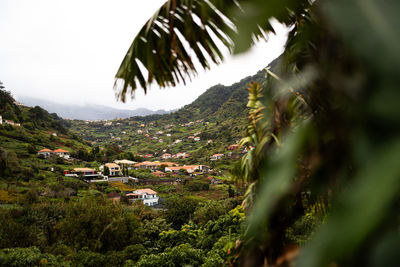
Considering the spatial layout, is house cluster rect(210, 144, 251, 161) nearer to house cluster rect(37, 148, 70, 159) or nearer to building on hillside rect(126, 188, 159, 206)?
building on hillside rect(126, 188, 159, 206)

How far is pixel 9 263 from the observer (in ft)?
32.1

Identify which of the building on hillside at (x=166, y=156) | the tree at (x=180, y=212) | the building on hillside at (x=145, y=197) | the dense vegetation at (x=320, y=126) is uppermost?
the dense vegetation at (x=320, y=126)

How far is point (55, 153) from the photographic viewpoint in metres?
38.8

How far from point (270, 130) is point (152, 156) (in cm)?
6717

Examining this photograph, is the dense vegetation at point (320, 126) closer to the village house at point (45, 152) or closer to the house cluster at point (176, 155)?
the village house at point (45, 152)

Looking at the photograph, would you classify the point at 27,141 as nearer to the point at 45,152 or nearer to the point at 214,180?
the point at 45,152

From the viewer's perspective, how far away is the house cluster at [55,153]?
1462 inches

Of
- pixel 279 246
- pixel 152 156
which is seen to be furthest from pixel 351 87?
pixel 152 156

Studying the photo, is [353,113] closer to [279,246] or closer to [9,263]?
[279,246]

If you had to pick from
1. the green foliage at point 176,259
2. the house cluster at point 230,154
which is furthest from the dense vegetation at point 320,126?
the house cluster at point 230,154

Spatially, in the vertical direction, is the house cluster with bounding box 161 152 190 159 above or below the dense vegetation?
below

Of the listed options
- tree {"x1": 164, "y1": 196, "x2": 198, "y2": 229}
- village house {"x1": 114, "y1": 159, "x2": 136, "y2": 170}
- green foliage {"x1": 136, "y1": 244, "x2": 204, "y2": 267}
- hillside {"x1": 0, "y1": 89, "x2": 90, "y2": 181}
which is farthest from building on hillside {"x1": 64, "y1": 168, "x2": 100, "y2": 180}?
green foliage {"x1": 136, "y1": 244, "x2": 204, "y2": 267}

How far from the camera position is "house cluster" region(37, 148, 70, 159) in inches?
1462

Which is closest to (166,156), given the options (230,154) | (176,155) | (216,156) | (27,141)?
(176,155)
